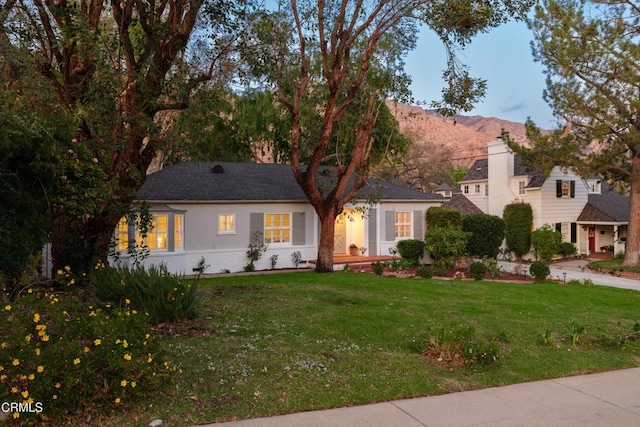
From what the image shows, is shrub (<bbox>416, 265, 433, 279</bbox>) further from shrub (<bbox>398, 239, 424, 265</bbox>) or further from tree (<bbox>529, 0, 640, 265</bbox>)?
tree (<bbox>529, 0, 640, 265</bbox>)

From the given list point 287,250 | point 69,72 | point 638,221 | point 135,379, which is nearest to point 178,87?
point 69,72

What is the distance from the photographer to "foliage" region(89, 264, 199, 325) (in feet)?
23.7

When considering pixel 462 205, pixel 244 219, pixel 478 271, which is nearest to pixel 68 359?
pixel 244 219

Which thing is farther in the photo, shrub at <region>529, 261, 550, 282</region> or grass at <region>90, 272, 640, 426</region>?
shrub at <region>529, 261, 550, 282</region>

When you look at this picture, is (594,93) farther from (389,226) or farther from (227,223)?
(227,223)

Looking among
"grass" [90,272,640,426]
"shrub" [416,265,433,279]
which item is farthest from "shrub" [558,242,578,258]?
"grass" [90,272,640,426]

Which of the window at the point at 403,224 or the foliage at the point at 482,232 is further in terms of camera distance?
the foliage at the point at 482,232

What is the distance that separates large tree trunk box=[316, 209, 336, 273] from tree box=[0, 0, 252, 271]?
7347 mm

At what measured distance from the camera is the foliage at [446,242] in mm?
18219

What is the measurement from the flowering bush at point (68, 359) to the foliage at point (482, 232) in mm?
21342

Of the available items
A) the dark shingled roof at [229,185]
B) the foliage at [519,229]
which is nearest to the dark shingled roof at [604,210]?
the foliage at [519,229]

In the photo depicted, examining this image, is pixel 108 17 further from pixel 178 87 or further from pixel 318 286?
pixel 318 286

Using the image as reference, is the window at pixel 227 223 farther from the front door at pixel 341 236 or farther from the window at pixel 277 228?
the front door at pixel 341 236

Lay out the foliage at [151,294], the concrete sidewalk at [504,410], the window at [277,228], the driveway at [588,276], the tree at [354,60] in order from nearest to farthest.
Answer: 1. the concrete sidewalk at [504,410]
2. the foliage at [151,294]
3. the tree at [354,60]
4. the driveway at [588,276]
5. the window at [277,228]
